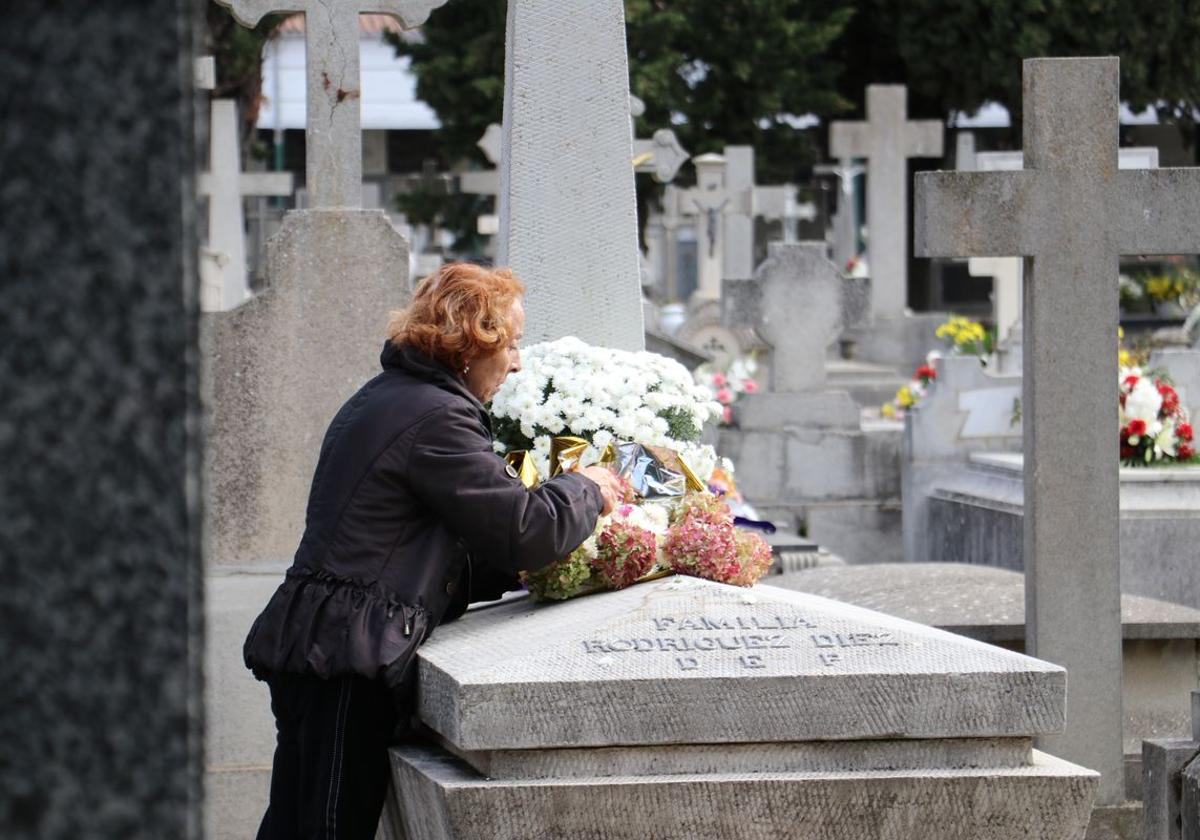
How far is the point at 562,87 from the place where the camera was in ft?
18.9

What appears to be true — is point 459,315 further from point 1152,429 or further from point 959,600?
point 1152,429

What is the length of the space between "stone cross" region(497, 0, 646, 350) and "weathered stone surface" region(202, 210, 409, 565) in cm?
45

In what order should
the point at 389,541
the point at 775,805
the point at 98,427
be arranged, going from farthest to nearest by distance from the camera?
the point at 389,541
the point at 775,805
the point at 98,427

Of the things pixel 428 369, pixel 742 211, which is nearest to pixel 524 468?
pixel 428 369

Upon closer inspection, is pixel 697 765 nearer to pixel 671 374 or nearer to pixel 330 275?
pixel 671 374

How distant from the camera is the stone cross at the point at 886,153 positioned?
21.3 meters

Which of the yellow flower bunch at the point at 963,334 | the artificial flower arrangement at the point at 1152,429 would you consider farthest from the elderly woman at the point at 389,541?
the yellow flower bunch at the point at 963,334

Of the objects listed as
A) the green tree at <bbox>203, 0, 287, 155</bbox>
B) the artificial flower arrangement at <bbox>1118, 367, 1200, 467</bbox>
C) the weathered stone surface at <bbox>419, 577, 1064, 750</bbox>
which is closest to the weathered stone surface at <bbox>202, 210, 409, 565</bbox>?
the weathered stone surface at <bbox>419, 577, 1064, 750</bbox>

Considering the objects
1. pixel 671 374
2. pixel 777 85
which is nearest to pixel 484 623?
pixel 671 374

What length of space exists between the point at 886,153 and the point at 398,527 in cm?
1822

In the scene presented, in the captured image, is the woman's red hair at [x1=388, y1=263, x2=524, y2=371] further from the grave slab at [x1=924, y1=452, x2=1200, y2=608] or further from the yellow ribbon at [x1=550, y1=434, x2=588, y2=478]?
the grave slab at [x1=924, y1=452, x2=1200, y2=608]

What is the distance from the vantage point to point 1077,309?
5480mm

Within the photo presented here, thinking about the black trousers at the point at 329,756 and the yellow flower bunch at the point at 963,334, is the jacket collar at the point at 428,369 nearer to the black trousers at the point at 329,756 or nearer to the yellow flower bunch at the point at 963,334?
the black trousers at the point at 329,756

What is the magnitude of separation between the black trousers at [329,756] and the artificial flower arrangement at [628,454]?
499 mm
